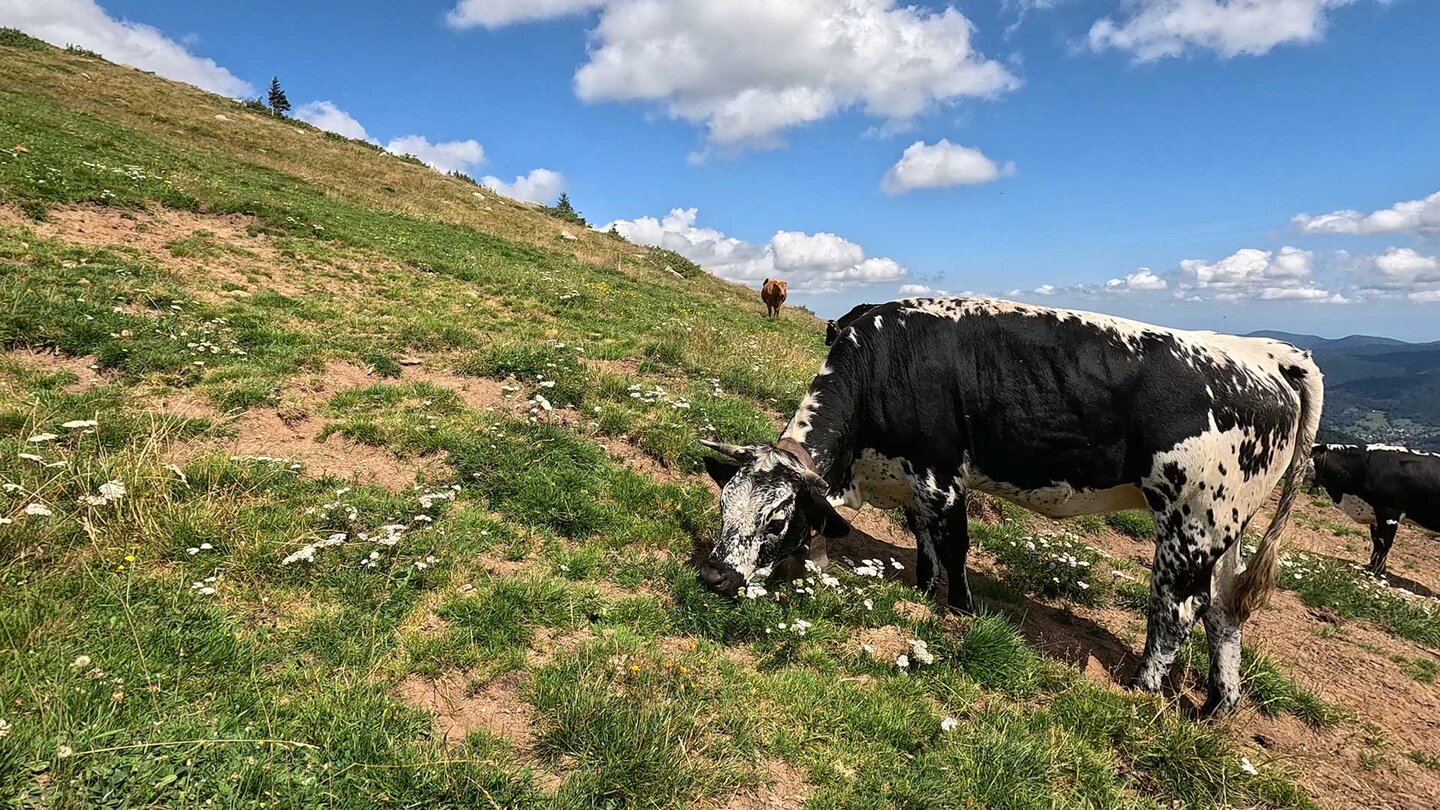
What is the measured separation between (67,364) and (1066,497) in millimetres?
11481

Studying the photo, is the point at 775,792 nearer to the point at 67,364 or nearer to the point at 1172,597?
the point at 1172,597

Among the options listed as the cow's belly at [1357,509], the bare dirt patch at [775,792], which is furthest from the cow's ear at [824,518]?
the cow's belly at [1357,509]

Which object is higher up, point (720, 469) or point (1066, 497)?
point (720, 469)

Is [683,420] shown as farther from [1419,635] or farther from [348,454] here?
[1419,635]

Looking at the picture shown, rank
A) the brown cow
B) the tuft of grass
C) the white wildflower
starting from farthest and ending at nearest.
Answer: the brown cow
the tuft of grass
the white wildflower

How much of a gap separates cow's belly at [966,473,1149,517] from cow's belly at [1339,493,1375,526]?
42.1 feet

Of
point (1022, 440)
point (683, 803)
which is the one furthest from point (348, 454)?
point (1022, 440)

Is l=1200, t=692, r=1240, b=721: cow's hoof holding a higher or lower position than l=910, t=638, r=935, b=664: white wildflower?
lower

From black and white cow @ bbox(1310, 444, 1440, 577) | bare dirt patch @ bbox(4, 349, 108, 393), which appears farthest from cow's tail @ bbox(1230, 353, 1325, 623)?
bare dirt patch @ bbox(4, 349, 108, 393)

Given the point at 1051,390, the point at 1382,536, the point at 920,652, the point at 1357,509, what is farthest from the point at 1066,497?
the point at 1357,509

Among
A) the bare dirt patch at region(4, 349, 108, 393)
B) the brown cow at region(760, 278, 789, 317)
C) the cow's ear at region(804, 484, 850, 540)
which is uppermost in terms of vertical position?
the brown cow at region(760, 278, 789, 317)

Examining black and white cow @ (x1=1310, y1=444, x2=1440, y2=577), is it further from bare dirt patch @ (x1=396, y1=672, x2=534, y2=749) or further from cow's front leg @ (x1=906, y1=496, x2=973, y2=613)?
bare dirt patch @ (x1=396, y1=672, x2=534, y2=749)

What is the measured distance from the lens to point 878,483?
6.77 meters

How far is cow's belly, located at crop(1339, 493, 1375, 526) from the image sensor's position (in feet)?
45.5
